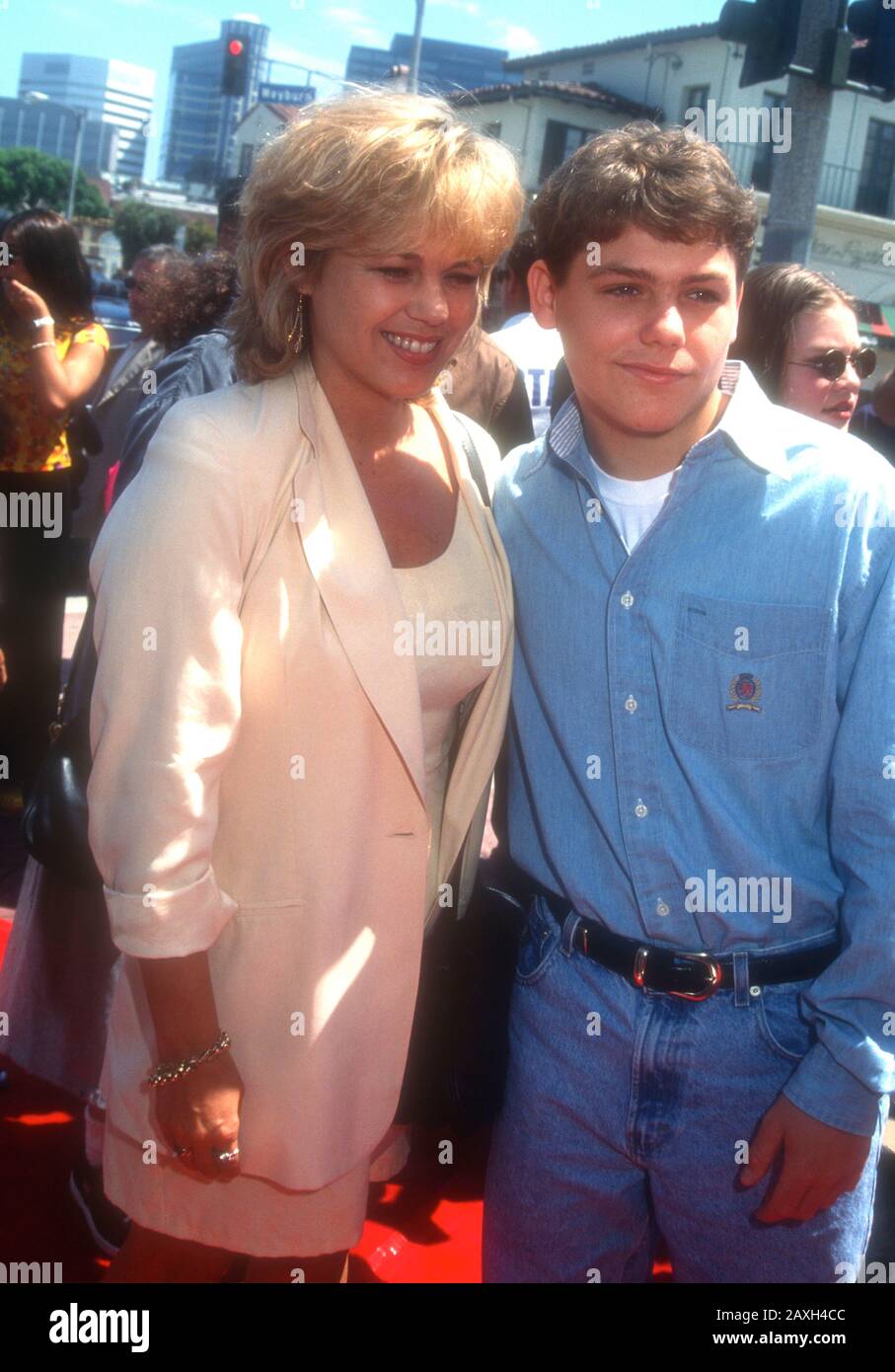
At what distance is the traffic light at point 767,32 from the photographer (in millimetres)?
4758

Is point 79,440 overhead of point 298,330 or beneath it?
beneath

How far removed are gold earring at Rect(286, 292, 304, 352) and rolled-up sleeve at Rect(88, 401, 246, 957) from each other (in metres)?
0.26

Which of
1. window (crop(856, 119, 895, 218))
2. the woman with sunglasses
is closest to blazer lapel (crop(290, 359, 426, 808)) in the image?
the woman with sunglasses

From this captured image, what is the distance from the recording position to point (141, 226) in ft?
226

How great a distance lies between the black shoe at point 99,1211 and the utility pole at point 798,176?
14.4ft

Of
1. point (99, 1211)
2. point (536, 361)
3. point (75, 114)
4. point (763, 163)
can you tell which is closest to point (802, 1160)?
point (99, 1211)

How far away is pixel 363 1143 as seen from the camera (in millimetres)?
1833

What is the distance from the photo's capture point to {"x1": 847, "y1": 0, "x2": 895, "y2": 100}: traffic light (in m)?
4.79

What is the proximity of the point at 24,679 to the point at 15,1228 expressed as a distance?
2.49 metres

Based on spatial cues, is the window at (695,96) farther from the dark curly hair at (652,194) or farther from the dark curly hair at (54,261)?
the dark curly hair at (652,194)

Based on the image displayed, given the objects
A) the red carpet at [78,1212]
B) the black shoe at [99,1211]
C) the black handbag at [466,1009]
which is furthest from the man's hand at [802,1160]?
the black shoe at [99,1211]

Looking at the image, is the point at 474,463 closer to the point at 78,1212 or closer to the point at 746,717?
the point at 746,717

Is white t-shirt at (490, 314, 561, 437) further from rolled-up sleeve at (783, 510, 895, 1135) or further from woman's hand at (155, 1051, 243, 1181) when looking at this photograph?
woman's hand at (155, 1051, 243, 1181)

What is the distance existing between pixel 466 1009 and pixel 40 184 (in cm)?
9389
